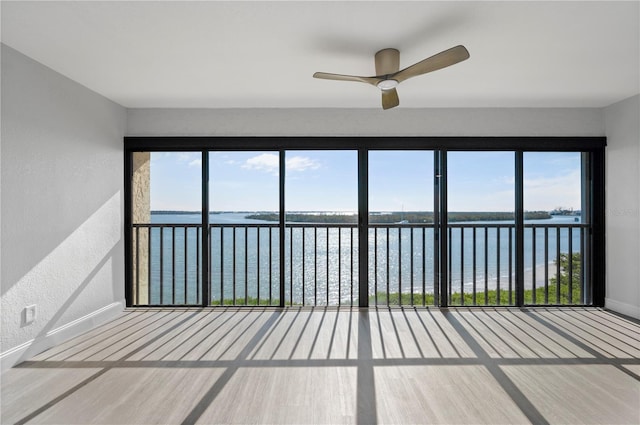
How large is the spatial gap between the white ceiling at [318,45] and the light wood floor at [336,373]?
2365 millimetres

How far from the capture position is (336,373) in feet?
8.01

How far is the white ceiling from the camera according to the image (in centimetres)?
212

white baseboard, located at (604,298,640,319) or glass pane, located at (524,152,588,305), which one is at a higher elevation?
glass pane, located at (524,152,588,305)

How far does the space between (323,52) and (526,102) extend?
102 inches

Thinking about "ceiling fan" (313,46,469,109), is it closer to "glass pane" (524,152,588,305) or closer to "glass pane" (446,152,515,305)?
"glass pane" (446,152,515,305)

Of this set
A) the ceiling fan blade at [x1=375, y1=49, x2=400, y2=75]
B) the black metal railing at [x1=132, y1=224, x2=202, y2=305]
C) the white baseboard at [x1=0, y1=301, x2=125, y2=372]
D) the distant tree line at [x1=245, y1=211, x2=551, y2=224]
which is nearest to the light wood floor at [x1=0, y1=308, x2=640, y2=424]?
the white baseboard at [x1=0, y1=301, x2=125, y2=372]

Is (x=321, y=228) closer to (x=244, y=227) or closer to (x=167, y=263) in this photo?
(x=244, y=227)

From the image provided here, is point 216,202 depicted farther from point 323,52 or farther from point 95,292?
point 323,52

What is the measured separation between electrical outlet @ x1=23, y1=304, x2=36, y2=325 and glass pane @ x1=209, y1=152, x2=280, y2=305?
1.77 metres

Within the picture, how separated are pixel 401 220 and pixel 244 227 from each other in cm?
197

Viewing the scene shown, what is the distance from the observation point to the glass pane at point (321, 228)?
422 cm

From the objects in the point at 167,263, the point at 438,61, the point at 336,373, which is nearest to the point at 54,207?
the point at 167,263

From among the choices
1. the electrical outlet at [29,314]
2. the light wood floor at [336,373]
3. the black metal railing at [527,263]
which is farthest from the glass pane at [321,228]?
the electrical outlet at [29,314]

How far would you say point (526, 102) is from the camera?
3.89 meters
